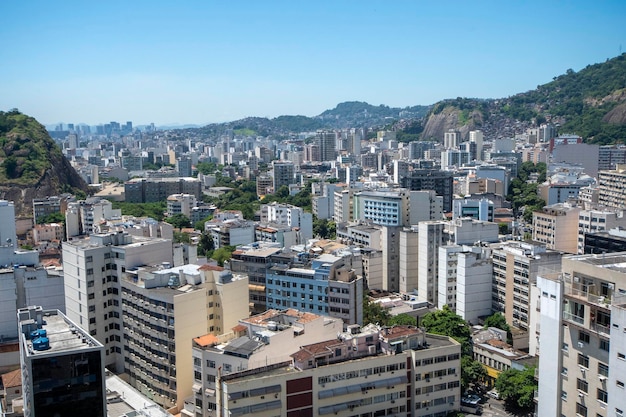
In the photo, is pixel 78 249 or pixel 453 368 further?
pixel 78 249

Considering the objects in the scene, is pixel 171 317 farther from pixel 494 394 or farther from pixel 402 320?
pixel 494 394

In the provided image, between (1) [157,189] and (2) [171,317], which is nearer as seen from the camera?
(2) [171,317]

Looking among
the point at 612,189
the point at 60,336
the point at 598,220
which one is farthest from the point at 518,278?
the point at 612,189

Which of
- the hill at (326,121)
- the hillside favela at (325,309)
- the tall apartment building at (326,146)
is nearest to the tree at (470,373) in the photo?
the hillside favela at (325,309)

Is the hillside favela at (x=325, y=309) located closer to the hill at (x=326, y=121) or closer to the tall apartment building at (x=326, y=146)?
the tall apartment building at (x=326, y=146)

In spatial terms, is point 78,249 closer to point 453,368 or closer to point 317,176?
point 453,368

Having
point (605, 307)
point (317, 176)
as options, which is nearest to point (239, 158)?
point (317, 176)
